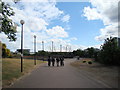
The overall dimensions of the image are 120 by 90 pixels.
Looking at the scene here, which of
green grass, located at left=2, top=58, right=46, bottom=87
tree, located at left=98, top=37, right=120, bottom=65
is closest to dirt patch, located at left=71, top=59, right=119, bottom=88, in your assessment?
tree, located at left=98, top=37, right=120, bottom=65

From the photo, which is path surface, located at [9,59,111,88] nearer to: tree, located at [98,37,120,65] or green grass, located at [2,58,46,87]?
green grass, located at [2,58,46,87]

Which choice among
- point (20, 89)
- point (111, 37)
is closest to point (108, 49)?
point (111, 37)

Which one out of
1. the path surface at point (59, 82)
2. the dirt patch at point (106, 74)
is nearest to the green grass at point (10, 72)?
the path surface at point (59, 82)

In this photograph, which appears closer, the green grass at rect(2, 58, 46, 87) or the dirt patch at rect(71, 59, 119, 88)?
the dirt patch at rect(71, 59, 119, 88)

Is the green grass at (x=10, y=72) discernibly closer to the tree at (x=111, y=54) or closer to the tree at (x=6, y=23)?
the tree at (x=6, y=23)

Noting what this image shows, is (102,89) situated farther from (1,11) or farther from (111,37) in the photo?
(111,37)

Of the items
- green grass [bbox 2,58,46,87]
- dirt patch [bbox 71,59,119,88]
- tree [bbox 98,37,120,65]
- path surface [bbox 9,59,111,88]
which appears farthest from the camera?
tree [bbox 98,37,120,65]

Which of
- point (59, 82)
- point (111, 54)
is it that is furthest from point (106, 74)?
point (111, 54)

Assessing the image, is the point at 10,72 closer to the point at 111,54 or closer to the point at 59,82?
the point at 59,82

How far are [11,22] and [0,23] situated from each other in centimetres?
90

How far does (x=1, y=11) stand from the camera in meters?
11.7

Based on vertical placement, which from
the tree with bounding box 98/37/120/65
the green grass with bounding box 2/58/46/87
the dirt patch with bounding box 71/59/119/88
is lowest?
the dirt patch with bounding box 71/59/119/88

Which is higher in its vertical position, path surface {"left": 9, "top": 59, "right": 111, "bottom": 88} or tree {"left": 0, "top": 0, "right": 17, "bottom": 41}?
tree {"left": 0, "top": 0, "right": 17, "bottom": 41}

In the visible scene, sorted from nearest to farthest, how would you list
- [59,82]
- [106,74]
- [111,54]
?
[59,82]
[106,74]
[111,54]
